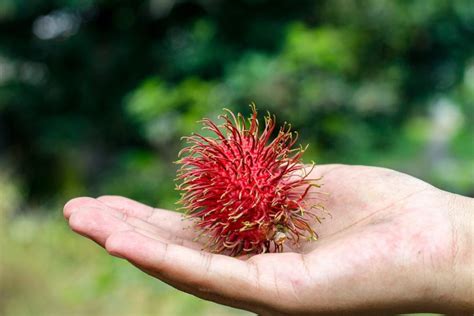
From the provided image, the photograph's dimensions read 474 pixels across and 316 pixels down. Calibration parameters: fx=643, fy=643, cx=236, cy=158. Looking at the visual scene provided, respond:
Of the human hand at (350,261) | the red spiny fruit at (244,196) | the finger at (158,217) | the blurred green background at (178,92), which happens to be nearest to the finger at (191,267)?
the human hand at (350,261)

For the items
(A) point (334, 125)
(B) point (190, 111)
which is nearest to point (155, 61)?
(B) point (190, 111)

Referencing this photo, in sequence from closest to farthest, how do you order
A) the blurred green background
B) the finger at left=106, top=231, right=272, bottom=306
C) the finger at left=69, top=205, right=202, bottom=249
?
the finger at left=106, top=231, right=272, bottom=306, the finger at left=69, top=205, right=202, bottom=249, the blurred green background

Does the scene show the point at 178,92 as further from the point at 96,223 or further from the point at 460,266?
the point at 460,266

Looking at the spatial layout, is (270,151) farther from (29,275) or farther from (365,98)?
(29,275)

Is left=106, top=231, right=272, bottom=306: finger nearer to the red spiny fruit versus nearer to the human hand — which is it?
the human hand

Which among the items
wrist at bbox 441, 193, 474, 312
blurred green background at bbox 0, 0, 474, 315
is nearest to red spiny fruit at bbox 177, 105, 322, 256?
wrist at bbox 441, 193, 474, 312

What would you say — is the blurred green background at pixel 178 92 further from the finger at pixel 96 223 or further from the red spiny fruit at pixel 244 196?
the finger at pixel 96 223

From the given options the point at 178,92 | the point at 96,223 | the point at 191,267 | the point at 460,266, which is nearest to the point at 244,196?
the point at 191,267
